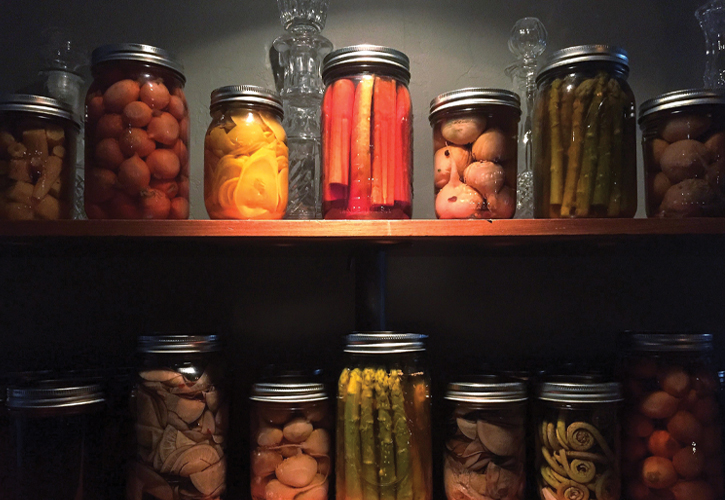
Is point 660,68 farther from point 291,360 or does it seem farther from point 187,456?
point 187,456

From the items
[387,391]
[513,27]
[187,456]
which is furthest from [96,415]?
[513,27]

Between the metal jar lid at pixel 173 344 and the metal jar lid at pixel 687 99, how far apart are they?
837 millimetres

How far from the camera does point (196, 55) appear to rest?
1.29 m

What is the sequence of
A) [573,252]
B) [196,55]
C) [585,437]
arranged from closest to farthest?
[585,437] → [573,252] → [196,55]

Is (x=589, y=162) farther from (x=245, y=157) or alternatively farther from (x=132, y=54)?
(x=132, y=54)

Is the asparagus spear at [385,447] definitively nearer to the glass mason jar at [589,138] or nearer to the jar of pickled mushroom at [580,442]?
the jar of pickled mushroom at [580,442]

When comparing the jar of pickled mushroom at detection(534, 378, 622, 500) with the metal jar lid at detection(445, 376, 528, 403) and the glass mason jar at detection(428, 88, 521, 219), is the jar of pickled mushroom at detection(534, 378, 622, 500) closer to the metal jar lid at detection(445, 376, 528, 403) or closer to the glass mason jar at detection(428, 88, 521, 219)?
the metal jar lid at detection(445, 376, 528, 403)

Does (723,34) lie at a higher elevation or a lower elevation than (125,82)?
higher

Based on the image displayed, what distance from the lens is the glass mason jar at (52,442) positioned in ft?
2.92

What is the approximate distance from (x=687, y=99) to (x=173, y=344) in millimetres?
913

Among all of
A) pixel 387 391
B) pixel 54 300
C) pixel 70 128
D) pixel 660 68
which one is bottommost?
pixel 387 391

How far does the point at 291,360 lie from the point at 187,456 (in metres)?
0.35

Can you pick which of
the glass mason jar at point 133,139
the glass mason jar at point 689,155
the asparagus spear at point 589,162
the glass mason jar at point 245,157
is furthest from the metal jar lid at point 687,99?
the glass mason jar at point 133,139

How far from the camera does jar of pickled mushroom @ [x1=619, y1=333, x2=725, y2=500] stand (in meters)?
0.94
